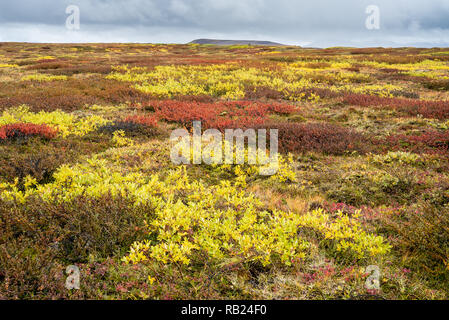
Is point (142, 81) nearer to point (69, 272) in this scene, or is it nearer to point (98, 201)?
point (98, 201)

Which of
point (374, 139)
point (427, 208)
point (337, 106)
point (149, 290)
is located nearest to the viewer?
point (149, 290)

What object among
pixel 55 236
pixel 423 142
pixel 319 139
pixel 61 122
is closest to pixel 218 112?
pixel 319 139

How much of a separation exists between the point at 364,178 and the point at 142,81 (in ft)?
63.7

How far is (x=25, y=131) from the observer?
9.40 metres

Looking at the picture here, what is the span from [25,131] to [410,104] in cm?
1735

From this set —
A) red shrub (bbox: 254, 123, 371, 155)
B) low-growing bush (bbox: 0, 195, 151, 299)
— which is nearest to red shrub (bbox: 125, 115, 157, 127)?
red shrub (bbox: 254, 123, 371, 155)

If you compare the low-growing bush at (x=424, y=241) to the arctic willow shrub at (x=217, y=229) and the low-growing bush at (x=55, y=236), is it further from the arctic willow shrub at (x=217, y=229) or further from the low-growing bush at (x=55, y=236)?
the low-growing bush at (x=55, y=236)

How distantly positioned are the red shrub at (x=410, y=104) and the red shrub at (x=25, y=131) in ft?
49.0

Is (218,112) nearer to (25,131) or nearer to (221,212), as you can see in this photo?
(25,131)

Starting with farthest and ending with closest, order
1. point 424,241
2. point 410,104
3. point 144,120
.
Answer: point 410,104
point 144,120
point 424,241
